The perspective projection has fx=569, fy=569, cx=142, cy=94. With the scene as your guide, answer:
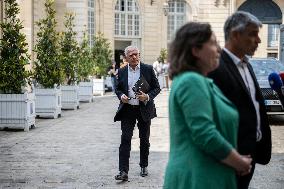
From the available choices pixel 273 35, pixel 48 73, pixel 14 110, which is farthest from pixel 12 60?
pixel 273 35

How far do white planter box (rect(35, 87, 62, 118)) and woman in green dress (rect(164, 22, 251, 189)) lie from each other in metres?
13.5

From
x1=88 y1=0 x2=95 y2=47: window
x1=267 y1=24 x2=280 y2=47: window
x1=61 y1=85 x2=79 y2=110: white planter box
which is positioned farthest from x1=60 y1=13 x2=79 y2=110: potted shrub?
x1=267 y1=24 x2=280 y2=47: window

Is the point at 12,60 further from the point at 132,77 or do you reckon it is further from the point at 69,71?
the point at 69,71

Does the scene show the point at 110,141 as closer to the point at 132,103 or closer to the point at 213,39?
the point at 132,103

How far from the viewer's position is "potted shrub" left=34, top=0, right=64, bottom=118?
16438 millimetres

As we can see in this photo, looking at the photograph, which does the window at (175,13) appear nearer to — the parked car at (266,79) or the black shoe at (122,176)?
the parked car at (266,79)

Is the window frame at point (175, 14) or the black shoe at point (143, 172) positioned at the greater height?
the window frame at point (175, 14)

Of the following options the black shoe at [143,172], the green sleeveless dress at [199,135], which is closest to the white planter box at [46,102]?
the black shoe at [143,172]

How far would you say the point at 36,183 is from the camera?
24.3 ft

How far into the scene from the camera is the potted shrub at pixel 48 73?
53.9ft

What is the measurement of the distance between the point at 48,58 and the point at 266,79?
632 cm

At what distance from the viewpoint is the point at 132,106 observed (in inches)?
303

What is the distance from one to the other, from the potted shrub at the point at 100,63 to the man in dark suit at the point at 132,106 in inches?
772

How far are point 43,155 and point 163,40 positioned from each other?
3027cm
